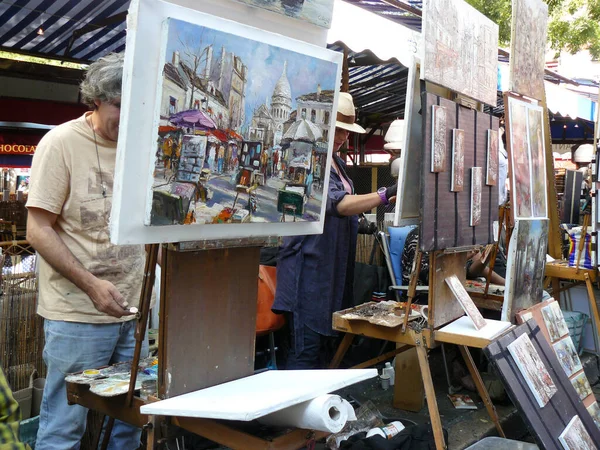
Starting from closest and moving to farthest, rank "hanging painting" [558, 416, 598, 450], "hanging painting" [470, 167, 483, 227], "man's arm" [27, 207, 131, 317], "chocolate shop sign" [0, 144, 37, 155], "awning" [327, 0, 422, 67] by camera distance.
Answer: "man's arm" [27, 207, 131, 317], "hanging painting" [558, 416, 598, 450], "hanging painting" [470, 167, 483, 227], "awning" [327, 0, 422, 67], "chocolate shop sign" [0, 144, 37, 155]

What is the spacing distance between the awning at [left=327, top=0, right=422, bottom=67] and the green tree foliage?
30.8ft

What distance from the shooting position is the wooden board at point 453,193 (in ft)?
8.26

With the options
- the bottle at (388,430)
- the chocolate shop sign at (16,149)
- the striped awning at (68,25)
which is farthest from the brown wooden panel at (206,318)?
the chocolate shop sign at (16,149)

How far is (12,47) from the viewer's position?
538 cm

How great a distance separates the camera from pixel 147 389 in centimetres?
174

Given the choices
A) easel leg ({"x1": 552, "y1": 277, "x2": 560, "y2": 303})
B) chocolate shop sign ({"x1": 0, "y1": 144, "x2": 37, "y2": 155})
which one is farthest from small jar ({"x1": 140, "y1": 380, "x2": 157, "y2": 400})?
chocolate shop sign ({"x1": 0, "y1": 144, "x2": 37, "y2": 155})

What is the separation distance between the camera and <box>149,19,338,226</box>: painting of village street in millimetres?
1426

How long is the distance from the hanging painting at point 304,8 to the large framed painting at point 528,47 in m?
1.66

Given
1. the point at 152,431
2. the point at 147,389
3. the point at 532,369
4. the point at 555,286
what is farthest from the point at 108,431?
the point at 555,286

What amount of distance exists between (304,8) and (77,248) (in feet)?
3.32

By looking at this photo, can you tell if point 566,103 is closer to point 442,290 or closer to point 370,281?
point 370,281

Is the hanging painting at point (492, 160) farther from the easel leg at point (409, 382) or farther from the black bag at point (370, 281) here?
the black bag at point (370, 281)

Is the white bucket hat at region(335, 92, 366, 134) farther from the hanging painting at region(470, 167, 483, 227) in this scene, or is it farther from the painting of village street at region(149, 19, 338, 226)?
the painting of village street at region(149, 19, 338, 226)

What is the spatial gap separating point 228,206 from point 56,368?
2.74ft
